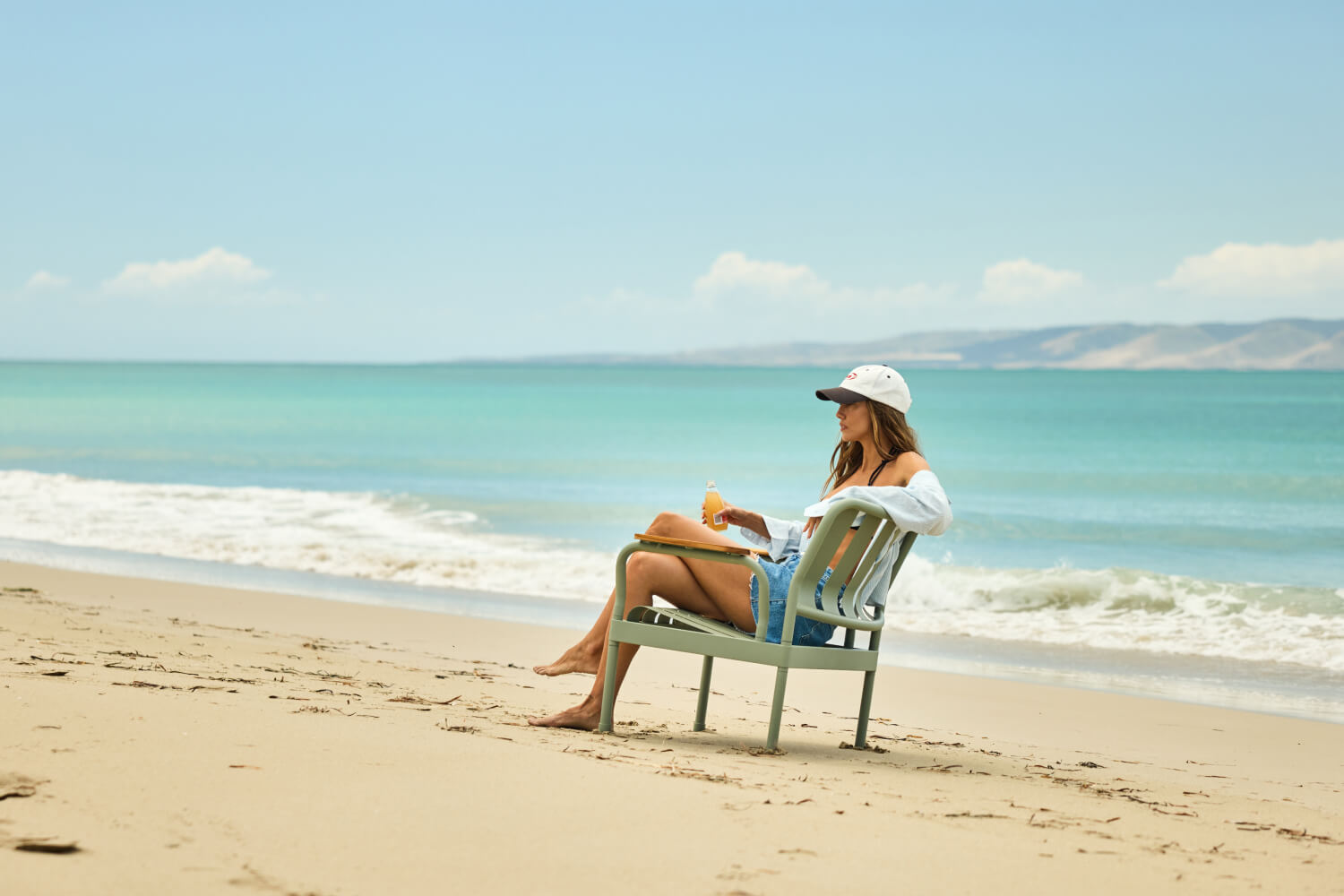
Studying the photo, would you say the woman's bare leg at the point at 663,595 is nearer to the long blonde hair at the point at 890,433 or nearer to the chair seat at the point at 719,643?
the chair seat at the point at 719,643

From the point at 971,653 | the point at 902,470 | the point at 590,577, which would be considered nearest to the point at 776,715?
the point at 902,470

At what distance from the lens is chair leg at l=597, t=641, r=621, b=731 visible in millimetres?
4020

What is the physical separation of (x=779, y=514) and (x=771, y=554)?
1370cm

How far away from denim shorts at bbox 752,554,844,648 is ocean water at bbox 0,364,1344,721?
331cm

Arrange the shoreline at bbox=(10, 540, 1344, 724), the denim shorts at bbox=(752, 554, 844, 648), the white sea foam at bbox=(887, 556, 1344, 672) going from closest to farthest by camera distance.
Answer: the denim shorts at bbox=(752, 554, 844, 648)
the shoreline at bbox=(10, 540, 1344, 724)
the white sea foam at bbox=(887, 556, 1344, 672)

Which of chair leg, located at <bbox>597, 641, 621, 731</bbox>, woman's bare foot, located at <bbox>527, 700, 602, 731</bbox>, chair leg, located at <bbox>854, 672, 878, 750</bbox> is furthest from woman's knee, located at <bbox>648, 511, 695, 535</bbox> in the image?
chair leg, located at <bbox>854, 672, 878, 750</bbox>

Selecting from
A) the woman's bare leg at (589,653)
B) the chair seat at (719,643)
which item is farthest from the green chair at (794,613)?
the woman's bare leg at (589,653)

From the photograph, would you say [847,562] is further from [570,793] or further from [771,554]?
[570,793]

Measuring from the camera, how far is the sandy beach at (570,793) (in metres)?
2.33

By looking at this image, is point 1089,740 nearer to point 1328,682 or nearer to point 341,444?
point 1328,682

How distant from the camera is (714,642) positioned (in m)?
3.86

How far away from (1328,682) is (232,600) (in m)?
7.03

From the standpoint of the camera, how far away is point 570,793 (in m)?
2.87

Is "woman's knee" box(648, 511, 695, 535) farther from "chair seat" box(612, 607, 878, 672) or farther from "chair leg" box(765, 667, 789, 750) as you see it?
"chair leg" box(765, 667, 789, 750)
